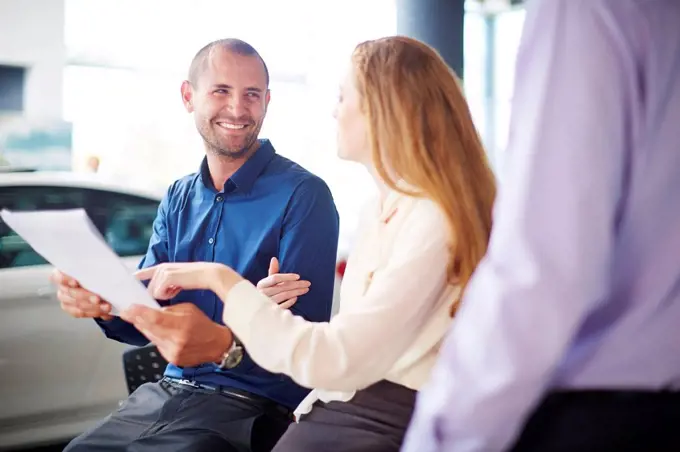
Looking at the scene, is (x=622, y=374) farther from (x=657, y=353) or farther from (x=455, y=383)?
(x=455, y=383)

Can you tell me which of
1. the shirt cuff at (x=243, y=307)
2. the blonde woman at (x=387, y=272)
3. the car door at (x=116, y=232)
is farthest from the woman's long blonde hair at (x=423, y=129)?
the car door at (x=116, y=232)

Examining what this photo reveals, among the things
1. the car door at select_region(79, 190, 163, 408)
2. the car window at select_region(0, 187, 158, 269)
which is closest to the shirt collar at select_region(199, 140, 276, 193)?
the car window at select_region(0, 187, 158, 269)

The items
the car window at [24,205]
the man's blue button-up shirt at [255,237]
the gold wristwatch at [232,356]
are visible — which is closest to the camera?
the gold wristwatch at [232,356]

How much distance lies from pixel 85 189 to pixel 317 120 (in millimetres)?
2183

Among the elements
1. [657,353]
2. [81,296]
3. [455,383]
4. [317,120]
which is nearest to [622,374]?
[657,353]

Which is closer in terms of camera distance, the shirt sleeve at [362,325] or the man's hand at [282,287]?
the shirt sleeve at [362,325]

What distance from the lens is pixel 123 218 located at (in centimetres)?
296

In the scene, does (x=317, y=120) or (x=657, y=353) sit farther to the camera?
(x=317, y=120)

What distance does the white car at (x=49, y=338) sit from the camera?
276 cm

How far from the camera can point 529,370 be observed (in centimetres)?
69

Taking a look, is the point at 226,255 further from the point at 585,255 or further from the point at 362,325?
the point at 585,255

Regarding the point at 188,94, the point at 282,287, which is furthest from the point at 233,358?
the point at 188,94

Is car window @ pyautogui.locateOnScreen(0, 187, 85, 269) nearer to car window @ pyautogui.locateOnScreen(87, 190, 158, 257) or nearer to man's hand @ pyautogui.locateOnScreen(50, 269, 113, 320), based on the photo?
car window @ pyautogui.locateOnScreen(87, 190, 158, 257)

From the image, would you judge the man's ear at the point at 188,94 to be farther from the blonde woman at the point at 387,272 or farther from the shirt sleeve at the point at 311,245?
the blonde woman at the point at 387,272
